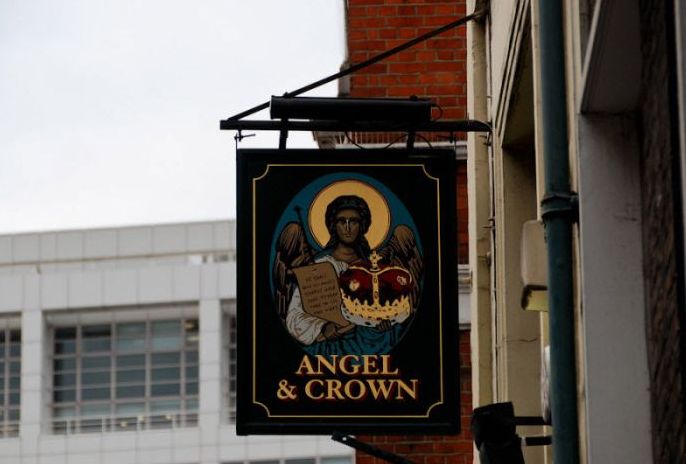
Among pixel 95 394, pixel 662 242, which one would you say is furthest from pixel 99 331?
pixel 662 242

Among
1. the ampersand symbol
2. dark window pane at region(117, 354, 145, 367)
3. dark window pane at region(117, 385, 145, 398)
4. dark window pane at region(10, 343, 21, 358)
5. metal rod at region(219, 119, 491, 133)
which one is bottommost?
the ampersand symbol

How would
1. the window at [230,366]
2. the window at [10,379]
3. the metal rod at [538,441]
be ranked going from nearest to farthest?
the metal rod at [538,441]
the window at [230,366]
the window at [10,379]

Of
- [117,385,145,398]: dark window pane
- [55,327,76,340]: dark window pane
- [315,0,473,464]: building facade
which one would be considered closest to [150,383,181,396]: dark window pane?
[117,385,145,398]: dark window pane

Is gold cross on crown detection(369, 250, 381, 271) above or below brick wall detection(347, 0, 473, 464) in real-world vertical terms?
below

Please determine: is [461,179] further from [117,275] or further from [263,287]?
[117,275]

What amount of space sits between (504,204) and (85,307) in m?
55.6

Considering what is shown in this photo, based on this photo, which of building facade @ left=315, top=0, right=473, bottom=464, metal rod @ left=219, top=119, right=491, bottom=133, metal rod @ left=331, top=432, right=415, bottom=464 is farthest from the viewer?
building facade @ left=315, top=0, right=473, bottom=464

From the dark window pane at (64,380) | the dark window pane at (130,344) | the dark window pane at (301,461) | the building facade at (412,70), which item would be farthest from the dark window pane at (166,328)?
the building facade at (412,70)

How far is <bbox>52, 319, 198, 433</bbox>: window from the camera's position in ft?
210

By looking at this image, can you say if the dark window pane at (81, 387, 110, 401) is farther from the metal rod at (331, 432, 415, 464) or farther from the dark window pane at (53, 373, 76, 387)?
the metal rod at (331, 432, 415, 464)

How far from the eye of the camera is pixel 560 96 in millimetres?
6047

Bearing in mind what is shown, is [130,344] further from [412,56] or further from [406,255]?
[406,255]

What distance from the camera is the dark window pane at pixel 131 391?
6456 centimetres

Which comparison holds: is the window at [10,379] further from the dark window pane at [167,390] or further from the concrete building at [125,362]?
the dark window pane at [167,390]
